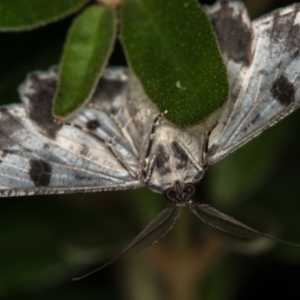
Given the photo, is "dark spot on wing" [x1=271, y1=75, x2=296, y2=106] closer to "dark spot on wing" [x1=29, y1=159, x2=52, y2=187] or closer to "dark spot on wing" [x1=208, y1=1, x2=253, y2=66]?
"dark spot on wing" [x1=208, y1=1, x2=253, y2=66]

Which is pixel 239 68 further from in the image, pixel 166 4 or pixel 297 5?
pixel 166 4

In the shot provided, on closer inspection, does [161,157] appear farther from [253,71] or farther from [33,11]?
[33,11]

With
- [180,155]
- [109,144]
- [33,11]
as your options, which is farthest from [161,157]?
[33,11]

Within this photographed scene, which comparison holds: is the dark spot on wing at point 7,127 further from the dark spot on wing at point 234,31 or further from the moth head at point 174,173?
the dark spot on wing at point 234,31

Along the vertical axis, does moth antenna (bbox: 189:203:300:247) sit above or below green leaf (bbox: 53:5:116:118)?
below

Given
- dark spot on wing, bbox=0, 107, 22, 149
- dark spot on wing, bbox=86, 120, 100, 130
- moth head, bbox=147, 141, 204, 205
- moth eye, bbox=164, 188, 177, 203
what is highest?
dark spot on wing, bbox=0, 107, 22, 149

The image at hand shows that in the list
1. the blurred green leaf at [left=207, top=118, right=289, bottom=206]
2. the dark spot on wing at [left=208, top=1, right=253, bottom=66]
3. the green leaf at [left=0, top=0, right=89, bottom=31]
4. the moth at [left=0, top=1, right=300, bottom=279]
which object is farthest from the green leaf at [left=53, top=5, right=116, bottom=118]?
the blurred green leaf at [left=207, top=118, right=289, bottom=206]

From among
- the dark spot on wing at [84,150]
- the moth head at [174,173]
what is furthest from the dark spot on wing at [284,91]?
the dark spot on wing at [84,150]
